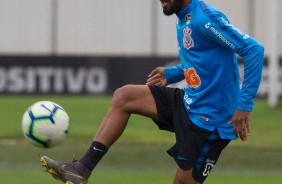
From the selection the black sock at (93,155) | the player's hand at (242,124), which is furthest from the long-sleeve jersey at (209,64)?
the black sock at (93,155)

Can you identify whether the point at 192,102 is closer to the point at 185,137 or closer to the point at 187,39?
the point at 185,137

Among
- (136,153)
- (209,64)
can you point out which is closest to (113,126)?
(209,64)

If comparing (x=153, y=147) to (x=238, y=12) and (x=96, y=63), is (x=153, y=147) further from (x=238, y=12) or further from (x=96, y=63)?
(x=238, y=12)

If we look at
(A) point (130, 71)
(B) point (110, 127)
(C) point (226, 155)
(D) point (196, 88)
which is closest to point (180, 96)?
(D) point (196, 88)

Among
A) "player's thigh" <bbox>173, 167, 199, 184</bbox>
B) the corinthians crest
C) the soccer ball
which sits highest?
the corinthians crest

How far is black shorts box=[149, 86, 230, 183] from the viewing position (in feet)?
28.7

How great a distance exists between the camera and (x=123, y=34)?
27.1 meters

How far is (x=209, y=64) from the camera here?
863 cm

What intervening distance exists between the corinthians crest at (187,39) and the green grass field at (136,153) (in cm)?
313

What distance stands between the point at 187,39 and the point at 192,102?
1.85 feet

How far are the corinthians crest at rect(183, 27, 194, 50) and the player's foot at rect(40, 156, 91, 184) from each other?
142 cm

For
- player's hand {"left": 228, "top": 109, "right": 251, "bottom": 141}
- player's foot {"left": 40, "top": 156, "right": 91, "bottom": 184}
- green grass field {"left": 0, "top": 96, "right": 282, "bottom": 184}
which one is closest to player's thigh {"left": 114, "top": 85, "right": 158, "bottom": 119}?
player's foot {"left": 40, "top": 156, "right": 91, "bottom": 184}

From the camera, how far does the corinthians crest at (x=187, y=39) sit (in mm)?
8641

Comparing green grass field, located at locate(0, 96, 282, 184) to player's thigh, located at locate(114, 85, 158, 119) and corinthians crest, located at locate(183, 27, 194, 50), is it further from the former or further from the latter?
corinthians crest, located at locate(183, 27, 194, 50)
